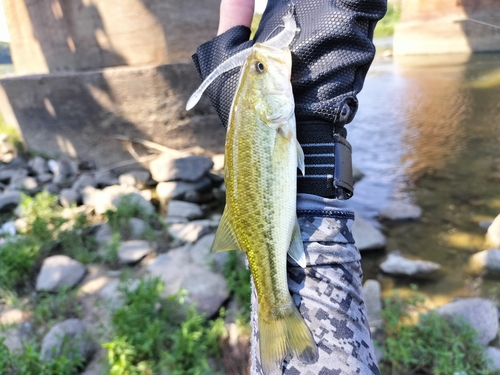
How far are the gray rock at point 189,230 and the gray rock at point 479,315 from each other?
8.97 ft

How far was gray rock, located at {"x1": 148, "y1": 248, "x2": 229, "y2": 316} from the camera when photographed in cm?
338

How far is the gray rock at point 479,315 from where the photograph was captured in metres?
3.10

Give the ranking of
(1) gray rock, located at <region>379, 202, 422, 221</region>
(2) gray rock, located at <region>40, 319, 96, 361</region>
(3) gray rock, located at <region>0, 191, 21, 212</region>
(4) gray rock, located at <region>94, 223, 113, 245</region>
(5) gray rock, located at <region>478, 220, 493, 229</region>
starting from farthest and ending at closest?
1. (3) gray rock, located at <region>0, 191, 21, 212</region>
2. (1) gray rock, located at <region>379, 202, 422, 221</region>
3. (5) gray rock, located at <region>478, 220, 493, 229</region>
4. (4) gray rock, located at <region>94, 223, 113, 245</region>
5. (2) gray rock, located at <region>40, 319, 96, 361</region>

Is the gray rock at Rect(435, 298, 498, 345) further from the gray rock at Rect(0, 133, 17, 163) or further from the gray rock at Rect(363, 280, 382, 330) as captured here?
the gray rock at Rect(0, 133, 17, 163)

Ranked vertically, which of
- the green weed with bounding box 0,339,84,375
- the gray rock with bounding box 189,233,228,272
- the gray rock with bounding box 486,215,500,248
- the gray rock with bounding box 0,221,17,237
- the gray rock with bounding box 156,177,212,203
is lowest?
the gray rock with bounding box 486,215,500,248

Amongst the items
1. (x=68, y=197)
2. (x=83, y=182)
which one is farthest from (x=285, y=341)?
(x=83, y=182)

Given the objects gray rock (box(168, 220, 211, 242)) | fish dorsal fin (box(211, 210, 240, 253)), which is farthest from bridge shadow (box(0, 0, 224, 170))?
fish dorsal fin (box(211, 210, 240, 253))

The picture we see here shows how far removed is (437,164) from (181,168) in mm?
4818

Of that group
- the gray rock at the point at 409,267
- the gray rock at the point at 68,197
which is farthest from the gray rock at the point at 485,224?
the gray rock at the point at 68,197

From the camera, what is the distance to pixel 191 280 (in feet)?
12.1

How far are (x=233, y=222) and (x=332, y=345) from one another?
65 cm

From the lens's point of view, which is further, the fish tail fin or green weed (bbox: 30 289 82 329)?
green weed (bbox: 30 289 82 329)

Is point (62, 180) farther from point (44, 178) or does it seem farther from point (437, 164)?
point (437, 164)

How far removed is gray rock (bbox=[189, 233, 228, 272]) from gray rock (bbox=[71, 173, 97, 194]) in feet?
8.89
